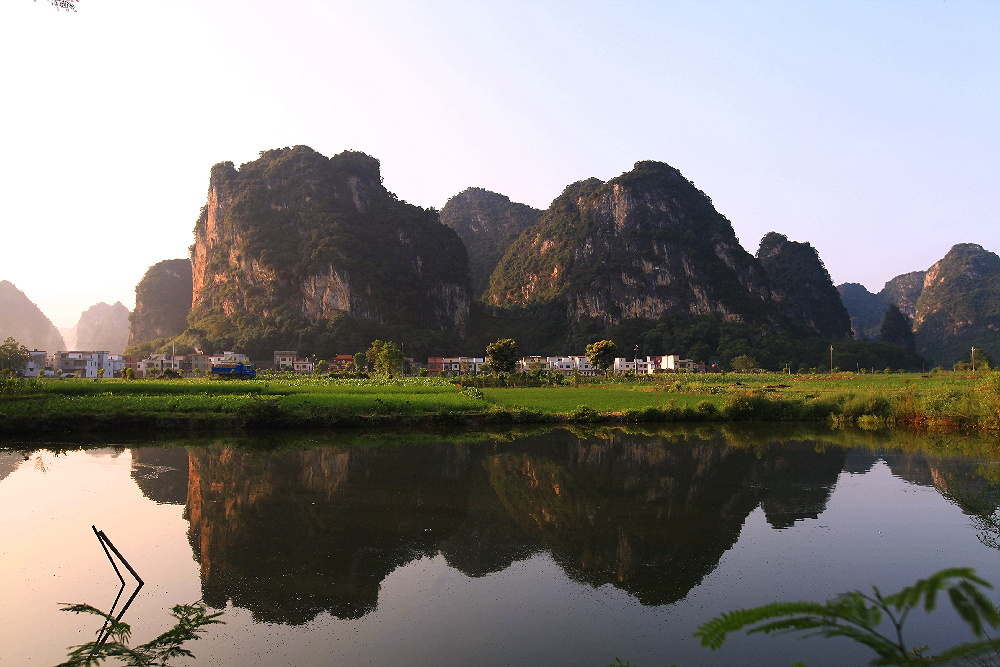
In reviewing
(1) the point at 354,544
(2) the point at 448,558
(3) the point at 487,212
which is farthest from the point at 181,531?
(3) the point at 487,212

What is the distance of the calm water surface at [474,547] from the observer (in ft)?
21.2

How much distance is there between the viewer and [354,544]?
938 centimetres

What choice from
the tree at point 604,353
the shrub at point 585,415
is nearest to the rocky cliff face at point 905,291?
the tree at point 604,353

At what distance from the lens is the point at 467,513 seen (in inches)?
448

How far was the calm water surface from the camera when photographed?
6.48 meters

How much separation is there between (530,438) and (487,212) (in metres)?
170

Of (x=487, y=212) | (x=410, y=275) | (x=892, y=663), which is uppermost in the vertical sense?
(x=487, y=212)

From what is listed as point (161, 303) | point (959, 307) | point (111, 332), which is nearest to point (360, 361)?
point (161, 303)

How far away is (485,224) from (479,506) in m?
177

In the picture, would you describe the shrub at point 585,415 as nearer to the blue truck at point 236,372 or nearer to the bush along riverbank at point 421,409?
the bush along riverbank at point 421,409

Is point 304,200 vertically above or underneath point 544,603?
above

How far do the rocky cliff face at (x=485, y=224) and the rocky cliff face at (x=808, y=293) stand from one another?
7388 cm

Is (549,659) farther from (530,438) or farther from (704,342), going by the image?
(704,342)

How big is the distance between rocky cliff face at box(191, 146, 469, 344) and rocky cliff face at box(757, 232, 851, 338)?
260 ft
